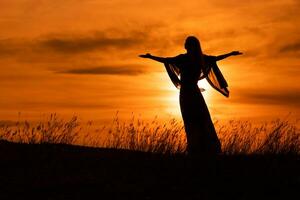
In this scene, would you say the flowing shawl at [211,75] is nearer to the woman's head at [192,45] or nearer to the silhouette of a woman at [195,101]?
the silhouette of a woman at [195,101]

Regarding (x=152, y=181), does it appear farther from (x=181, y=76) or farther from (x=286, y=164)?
(x=181, y=76)

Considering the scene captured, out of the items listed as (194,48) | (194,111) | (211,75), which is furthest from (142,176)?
(211,75)

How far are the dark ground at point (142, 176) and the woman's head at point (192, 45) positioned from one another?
2451 mm

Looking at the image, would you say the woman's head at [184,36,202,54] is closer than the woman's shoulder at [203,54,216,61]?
Yes

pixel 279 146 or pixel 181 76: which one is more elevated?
pixel 181 76

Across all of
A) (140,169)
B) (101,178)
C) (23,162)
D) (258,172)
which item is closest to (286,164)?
(258,172)

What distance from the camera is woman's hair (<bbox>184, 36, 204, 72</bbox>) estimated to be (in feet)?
47.4

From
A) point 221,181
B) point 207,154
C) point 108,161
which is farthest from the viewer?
point 207,154

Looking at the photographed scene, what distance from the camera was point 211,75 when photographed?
50.8 feet

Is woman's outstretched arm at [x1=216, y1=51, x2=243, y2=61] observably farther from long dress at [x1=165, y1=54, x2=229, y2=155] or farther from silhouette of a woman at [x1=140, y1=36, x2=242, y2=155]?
long dress at [x1=165, y1=54, x2=229, y2=155]

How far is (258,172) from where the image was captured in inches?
477

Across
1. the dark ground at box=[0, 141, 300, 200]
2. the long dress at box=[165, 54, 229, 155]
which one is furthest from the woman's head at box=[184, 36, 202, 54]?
the dark ground at box=[0, 141, 300, 200]

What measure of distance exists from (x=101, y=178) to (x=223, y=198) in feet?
8.39

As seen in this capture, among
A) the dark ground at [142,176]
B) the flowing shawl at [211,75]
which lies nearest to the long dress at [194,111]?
the flowing shawl at [211,75]
